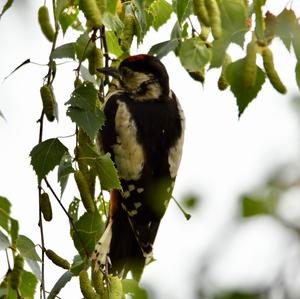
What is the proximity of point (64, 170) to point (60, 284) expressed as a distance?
0.39 m

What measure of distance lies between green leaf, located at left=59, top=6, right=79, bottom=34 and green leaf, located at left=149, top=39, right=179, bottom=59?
33 centimetres

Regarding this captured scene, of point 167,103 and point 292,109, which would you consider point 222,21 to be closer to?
point 292,109

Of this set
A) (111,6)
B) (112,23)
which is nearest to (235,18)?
(111,6)

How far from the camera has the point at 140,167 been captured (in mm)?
3637

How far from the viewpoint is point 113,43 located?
3.29 metres

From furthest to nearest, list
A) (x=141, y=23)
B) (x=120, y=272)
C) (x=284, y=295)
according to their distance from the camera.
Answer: (x=120, y=272) < (x=141, y=23) < (x=284, y=295)

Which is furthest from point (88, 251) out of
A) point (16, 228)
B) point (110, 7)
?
point (16, 228)

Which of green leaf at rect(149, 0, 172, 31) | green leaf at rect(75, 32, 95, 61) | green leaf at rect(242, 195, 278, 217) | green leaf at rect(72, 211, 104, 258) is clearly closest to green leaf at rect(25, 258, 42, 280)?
green leaf at rect(72, 211, 104, 258)

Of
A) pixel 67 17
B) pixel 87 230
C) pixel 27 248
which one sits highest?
pixel 67 17

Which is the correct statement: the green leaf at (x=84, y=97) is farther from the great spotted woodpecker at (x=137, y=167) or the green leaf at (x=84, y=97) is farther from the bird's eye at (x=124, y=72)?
the bird's eye at (x=124, y=72)

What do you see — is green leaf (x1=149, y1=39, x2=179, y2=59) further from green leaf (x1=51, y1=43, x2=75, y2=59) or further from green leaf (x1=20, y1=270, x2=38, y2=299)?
green leaf (x1=20, y1=270, x2=38, y2=299)

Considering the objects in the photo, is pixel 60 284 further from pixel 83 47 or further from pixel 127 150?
pixel 127 150

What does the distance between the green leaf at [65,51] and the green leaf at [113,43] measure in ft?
1.51

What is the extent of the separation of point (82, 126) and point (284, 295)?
6.00ft
